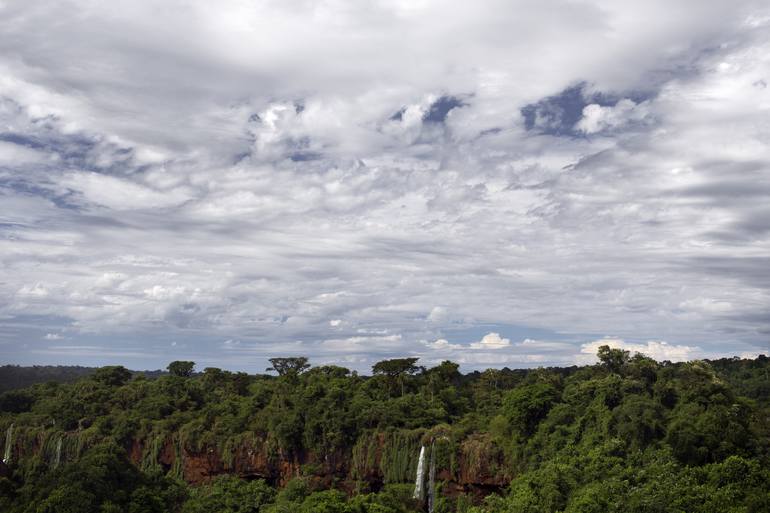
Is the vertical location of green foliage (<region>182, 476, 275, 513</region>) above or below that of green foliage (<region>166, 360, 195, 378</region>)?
below

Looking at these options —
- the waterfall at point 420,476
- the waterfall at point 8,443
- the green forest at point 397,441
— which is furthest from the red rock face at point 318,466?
the waterfall at point 8,443

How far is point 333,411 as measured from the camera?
60625 millimetres

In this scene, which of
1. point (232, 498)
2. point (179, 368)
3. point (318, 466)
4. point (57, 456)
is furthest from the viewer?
point (179, 368)

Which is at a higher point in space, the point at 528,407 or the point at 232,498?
the point at 528,407

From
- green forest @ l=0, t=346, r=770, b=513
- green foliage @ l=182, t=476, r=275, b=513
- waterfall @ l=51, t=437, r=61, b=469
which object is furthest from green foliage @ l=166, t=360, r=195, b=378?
green foliage @ l=182, t=476, r=275, b=513

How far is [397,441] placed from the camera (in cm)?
5716

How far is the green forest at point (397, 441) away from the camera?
3725cm

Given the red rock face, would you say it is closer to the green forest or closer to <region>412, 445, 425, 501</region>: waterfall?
the green forest

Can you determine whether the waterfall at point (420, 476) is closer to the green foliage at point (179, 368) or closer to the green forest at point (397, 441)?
Answer: the green forest at point (397, 441)

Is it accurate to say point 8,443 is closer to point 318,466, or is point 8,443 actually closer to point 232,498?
point 318,466

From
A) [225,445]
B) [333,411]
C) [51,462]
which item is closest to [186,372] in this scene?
[51,462]

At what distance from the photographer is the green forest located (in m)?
37.2


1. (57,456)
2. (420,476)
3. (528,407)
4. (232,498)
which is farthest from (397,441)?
(57,456)

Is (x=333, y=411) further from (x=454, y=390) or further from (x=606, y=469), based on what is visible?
(x=606, y=469)
